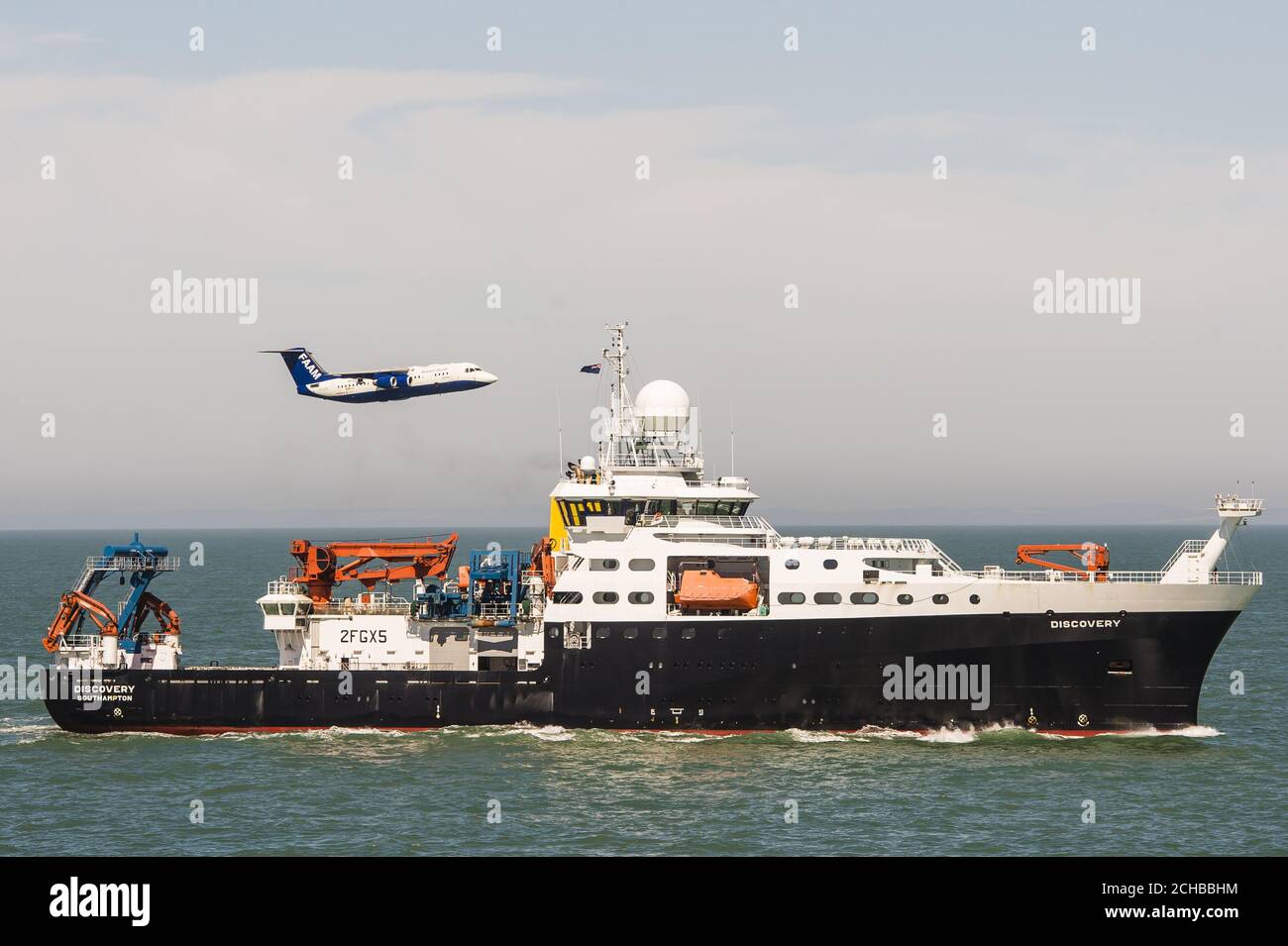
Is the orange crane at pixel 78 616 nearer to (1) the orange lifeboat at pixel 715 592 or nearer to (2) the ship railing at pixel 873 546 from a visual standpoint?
(1) the orange lifeboat at pixel 715 592

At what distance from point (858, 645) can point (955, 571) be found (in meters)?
3.69

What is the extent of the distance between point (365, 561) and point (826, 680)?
15.1 metres

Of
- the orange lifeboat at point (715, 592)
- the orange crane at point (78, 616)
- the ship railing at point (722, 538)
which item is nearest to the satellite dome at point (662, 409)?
the ship railing at point (722, 538)

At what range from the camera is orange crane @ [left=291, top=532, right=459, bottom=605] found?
42.9 m

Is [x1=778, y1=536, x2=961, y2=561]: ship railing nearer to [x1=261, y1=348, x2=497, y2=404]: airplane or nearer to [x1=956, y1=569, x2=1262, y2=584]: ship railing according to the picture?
[x1=956, y1=569, x2=1262, y2=584]: ship railing

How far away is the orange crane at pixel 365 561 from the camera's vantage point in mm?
42938

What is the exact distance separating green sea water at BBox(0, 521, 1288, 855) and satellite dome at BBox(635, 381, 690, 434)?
10467 millimetres

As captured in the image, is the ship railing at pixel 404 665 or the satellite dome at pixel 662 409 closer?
the ship railing at pixel 404 665

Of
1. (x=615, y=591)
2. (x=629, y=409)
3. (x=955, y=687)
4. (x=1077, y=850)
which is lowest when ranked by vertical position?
(x=1077, y=850)

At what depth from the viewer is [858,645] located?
39250 mm

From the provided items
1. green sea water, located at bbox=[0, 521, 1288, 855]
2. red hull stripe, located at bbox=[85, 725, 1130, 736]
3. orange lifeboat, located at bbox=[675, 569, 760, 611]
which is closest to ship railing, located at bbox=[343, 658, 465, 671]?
red hull stripe, located at bbox=[85, 725, 1130, 736]

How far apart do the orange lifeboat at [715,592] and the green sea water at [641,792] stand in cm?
384
